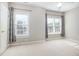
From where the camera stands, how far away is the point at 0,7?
2561 mm

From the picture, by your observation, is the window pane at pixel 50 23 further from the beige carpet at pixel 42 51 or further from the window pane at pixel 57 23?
the beige carpet at pixel 42 51

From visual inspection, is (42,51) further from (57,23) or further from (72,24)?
(57,23)

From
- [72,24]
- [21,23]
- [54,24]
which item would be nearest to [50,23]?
[54,24]

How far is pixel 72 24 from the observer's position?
487 cm

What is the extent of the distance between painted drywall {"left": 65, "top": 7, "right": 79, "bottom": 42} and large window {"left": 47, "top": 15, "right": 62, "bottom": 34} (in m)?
0.42

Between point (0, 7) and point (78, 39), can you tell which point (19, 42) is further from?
point (78, 39)

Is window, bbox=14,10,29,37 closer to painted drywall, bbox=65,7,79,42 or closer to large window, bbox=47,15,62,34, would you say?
large window, bbox=47,15,62,34

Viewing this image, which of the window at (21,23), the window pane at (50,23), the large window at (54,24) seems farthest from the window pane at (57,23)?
the window at (21,23)

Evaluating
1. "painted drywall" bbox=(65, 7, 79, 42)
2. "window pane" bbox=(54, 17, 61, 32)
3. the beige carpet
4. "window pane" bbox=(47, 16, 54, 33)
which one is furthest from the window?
"painted drywall" bbox=(65, 7, 79, 42)

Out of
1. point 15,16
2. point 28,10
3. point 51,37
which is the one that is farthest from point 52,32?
point 15,16

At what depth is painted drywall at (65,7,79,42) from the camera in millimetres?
4514

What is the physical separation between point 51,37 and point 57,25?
33.7 inches

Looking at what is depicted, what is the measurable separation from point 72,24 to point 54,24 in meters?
1.02

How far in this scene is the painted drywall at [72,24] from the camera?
4.51m
